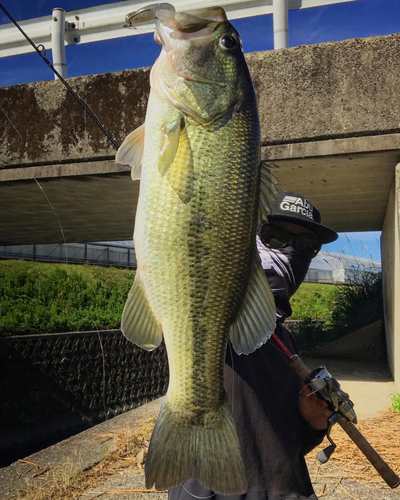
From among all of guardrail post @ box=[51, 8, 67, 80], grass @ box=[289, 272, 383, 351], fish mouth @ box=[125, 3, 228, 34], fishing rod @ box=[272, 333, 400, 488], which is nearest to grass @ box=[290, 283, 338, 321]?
grass @ box=[289, 272, 383, 351]

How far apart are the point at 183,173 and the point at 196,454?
0.92 metres

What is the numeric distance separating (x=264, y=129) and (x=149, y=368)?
627 cm

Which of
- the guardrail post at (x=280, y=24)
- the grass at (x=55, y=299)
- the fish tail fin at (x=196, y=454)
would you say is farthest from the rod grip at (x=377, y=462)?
the grass at (x=55, y=299)

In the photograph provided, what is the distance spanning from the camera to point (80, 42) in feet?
21.4

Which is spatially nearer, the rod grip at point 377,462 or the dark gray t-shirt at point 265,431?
the dark gray t-shirt at point 265,431

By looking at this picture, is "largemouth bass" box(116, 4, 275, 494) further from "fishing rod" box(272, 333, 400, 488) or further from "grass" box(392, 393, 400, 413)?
"grass" box(392, 393, 400, 413)

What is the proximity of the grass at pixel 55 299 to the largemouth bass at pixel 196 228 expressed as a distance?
8391 mm

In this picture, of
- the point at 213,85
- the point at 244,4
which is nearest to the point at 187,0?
the point at 244,4

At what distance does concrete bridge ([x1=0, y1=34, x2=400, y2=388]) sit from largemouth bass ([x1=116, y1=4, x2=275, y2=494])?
4018 millimetres

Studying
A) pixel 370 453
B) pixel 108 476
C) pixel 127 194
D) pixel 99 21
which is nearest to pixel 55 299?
pixel 127 194

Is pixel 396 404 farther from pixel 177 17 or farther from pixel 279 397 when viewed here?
pixel 177 17

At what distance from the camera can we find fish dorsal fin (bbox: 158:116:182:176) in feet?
5.16

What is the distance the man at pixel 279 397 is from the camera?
231 cm

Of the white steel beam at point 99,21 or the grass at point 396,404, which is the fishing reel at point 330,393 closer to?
the grass at point 396,404
